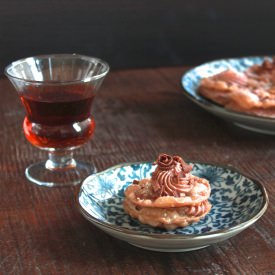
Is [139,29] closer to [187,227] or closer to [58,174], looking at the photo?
[58,174]

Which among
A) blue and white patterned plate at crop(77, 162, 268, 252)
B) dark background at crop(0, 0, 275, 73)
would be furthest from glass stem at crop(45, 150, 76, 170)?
dark background at crop(0, 0, 275, 73)

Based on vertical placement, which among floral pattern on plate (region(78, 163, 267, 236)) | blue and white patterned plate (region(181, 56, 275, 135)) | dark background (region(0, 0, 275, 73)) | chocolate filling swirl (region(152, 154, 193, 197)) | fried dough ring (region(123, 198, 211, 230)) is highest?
chocolate filling swirl (region(152, 154, 193, 197))

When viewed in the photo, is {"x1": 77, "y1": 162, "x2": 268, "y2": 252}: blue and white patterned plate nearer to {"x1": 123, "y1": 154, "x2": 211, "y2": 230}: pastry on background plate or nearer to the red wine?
{"x1": 123, "y1": 154, "x2": 211, "y2": 230}: pastry on background plate

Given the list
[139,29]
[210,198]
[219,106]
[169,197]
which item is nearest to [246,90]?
[219,106]

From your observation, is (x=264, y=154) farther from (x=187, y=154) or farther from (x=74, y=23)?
(x=74, y=23)

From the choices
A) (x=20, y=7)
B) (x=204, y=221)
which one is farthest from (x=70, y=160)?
(x=20, y=7)

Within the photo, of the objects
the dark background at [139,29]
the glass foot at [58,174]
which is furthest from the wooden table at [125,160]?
the dark background at [139,29]

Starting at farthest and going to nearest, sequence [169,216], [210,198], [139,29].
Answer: [139,29] → [210,198] → [169,216]
